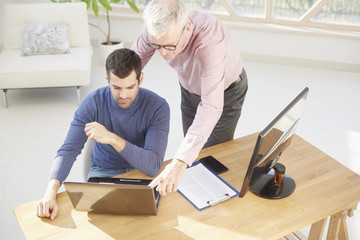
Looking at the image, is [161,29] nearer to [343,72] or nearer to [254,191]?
[254,191]

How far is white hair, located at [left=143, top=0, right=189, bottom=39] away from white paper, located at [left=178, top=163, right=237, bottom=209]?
0.70 m

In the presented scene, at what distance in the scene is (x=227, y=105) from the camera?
246 cm

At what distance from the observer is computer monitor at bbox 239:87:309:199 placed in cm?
164

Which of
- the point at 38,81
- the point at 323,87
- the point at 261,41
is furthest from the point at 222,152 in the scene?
the point at 261,41

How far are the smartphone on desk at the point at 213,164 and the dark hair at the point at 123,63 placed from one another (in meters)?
0.53

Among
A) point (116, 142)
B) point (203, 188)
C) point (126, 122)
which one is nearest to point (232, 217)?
point (203, 188)

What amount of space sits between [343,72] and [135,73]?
3.50 m

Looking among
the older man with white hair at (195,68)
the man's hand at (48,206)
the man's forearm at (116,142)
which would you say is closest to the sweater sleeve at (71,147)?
the man's hand at (48,206)

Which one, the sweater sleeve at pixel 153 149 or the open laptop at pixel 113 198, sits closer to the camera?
the open laptop at pixel 113 198

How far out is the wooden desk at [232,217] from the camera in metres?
1.72

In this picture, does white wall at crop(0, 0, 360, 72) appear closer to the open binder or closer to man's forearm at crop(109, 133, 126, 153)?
the open binder

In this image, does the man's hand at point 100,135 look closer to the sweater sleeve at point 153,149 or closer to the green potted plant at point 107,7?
the sweater sleeve at point 153,149

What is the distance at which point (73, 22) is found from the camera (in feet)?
14.8

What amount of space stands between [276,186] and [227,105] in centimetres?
64
